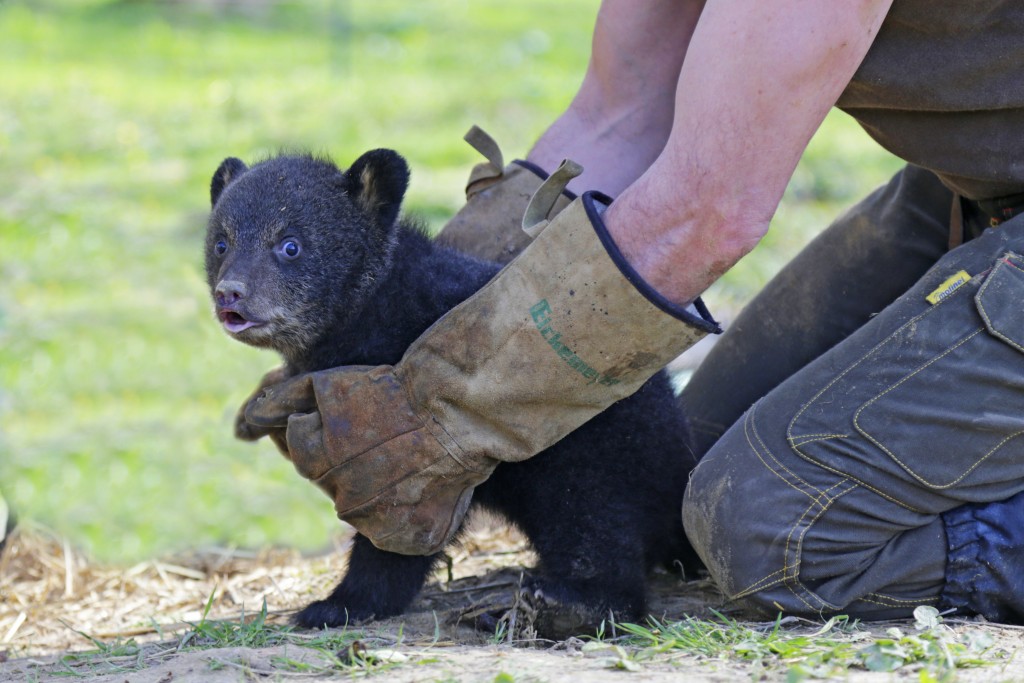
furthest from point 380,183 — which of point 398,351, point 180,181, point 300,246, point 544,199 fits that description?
point 180,181

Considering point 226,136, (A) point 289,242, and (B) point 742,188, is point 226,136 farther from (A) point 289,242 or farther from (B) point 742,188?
(B) point 742,188

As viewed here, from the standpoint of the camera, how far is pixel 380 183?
4.33 metres

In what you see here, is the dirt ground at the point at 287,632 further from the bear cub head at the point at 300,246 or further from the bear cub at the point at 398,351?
the bear cub head at the point at 300,246

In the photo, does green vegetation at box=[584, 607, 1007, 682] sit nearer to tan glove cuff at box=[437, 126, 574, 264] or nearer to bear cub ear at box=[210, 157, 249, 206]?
tan glove cuff at box=[437, 126, 574, 264]

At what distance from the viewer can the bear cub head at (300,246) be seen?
4.12 meters

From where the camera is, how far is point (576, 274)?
3273 mm

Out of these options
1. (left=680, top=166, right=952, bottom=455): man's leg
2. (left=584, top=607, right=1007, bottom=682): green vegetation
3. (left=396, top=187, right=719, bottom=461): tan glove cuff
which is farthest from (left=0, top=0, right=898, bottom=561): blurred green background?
(left=584, top=607, right=1007, bottom=682): green vegetation

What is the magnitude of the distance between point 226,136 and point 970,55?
1049 cm

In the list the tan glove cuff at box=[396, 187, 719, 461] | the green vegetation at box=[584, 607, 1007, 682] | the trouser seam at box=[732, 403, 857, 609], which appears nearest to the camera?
the green vegetation at box=[584, 607, 1007, 682]

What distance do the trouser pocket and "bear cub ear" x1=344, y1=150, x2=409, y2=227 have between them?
1784 millimetres

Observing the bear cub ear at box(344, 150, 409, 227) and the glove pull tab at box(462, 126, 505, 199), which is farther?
the glove pull tab at box(462, 126, 505, 199)

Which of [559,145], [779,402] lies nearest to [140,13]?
[559,145]

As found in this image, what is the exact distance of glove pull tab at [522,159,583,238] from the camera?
3463 mm

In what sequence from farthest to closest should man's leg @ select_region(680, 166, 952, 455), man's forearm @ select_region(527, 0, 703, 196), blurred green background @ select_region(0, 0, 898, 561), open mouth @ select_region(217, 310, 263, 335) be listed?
blurred green background @ select_region(0, 0, 898, 561) → man's leg @ select_region(680, 166, 952, 455) → man's forearm @ select_region(527, 0, 703, 196) → open mouth @ select_region(217, 310, 263, 335)
